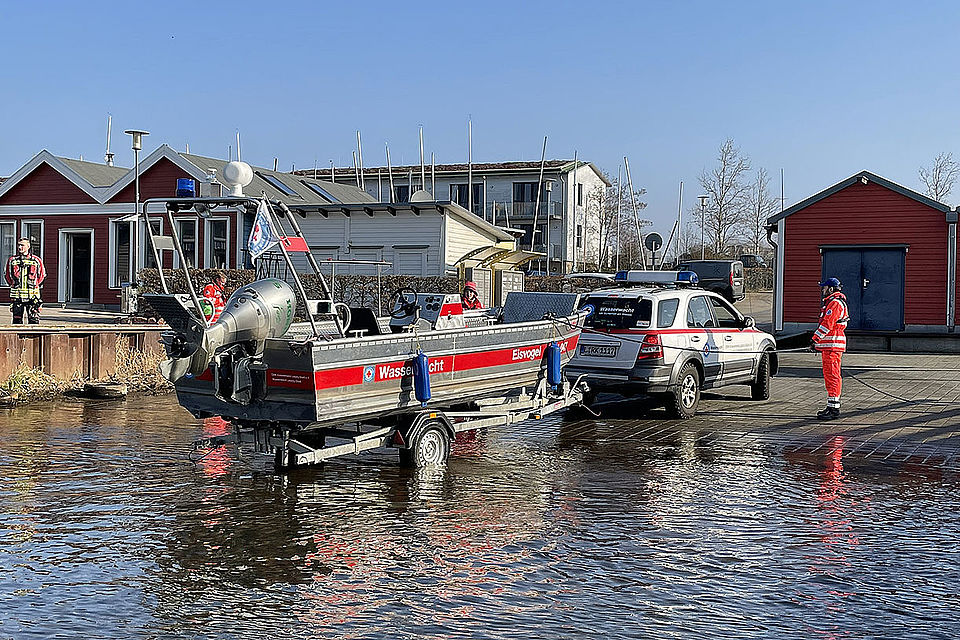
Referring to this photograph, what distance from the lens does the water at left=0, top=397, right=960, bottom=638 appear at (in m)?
5.59

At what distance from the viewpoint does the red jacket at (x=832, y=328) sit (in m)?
14.1

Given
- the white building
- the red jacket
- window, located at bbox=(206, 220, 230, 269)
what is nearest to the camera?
the red jacket

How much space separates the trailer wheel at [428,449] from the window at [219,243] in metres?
24.5

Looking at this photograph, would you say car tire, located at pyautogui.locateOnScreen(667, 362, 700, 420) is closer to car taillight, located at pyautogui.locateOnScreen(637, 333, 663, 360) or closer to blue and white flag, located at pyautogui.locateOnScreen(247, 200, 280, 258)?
car taillight, located at pyautogui.locateOnScreen(637, 333, 663, 360)

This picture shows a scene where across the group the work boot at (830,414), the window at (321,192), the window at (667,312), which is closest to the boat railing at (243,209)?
the window at (667,312)

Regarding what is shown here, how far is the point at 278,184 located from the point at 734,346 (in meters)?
25.8

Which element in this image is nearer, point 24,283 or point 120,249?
point 24,283

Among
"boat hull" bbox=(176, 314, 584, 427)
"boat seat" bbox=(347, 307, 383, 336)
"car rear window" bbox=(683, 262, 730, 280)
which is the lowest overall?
"boat hull" bbox=(176, 314, 584, 427)

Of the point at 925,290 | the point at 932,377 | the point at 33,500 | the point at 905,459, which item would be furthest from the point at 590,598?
the point at 925,290

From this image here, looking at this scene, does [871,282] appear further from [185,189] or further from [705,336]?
[185,189]

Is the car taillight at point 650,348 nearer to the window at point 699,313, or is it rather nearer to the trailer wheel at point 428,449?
the window at point 699,313

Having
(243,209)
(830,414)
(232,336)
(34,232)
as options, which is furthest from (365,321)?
(34,232)

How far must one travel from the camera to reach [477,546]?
7059 mm

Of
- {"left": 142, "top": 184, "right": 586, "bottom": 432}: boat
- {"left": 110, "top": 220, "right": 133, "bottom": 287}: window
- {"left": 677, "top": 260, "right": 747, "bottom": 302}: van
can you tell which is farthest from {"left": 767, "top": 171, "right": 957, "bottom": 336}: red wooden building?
{"left": 110, "top": 220, "right": 133, "bottom": 287}: window
